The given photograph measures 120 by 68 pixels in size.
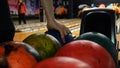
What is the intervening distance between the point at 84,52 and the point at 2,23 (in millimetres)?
767

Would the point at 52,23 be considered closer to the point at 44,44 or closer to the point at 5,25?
the point at 5,25

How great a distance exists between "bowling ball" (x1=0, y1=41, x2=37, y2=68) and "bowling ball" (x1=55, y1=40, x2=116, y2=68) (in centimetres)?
11

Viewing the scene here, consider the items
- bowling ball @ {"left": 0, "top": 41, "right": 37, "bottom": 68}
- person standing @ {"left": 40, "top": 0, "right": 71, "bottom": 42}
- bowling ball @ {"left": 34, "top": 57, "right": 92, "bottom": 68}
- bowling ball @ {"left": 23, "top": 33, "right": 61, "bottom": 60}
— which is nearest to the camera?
bowling ball @ {"left": 34, "top": 57, "right": 92, "bottom": 68}

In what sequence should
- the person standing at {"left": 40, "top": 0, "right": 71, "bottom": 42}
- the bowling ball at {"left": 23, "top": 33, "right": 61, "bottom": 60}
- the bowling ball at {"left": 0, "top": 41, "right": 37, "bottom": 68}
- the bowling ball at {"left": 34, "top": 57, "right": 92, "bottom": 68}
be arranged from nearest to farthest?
the bowling ball at {"left": 34, "top": 57, "right": 92, "bottom": 68} → the bowling ball at {"left": 0, "top": 41, "right": 37, "bottom": 68} → the bowling ball at {"left": 23, "top": 33, "right": 61, "bottom": 60} → the person standing at {"left": 40, "top": 0, "right": 71, "bottom": 42}

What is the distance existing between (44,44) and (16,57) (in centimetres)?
32

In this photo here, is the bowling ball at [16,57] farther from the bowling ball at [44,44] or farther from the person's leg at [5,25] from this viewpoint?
the person's leg at [5,25]

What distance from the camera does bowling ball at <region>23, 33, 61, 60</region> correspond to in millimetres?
1191

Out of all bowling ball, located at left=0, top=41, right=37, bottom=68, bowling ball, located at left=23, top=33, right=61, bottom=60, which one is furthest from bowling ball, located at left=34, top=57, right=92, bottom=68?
bowling ball, located at left=23, top=33, right=61, bottom=60

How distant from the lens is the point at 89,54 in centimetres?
98

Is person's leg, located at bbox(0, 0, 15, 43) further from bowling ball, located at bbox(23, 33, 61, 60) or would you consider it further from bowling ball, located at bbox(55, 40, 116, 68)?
bowling ball, located at bbox(55, 40, 116, 68)

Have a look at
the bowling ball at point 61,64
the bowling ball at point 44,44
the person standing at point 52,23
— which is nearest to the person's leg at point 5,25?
the person standing at point 52,23

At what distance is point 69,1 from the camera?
1568cm

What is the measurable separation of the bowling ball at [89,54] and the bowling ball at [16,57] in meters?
0.11

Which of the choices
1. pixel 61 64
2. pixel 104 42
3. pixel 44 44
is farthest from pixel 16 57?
pixel 104 42
